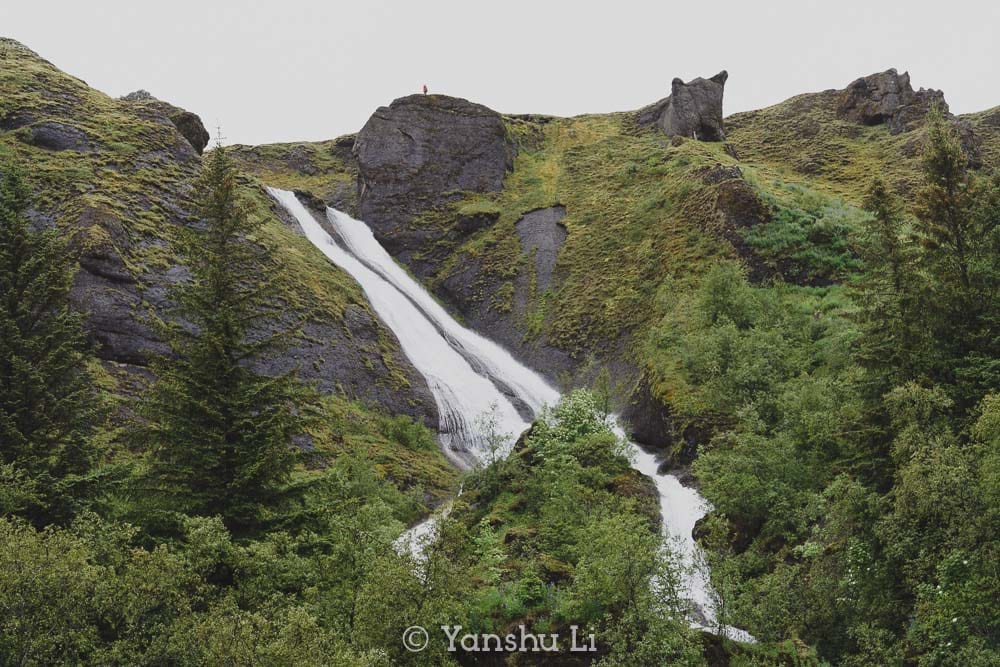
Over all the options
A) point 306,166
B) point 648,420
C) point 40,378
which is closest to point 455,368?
point 648,420

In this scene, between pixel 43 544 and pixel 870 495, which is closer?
pixel 43 544

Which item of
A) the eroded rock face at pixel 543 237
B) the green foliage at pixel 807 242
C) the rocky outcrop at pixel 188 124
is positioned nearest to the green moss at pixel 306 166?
the rocky outcrop at pixel 188 124

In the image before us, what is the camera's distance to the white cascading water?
93.6 feet

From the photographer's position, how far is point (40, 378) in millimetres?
17594

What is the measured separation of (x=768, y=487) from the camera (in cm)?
2094

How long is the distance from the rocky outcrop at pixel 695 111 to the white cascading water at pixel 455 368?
3088 centimetres

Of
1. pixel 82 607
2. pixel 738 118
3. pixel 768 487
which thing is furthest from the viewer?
pixel 738 118

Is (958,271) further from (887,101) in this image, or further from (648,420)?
(887,101)

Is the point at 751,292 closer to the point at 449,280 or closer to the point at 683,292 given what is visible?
the point at 683,292

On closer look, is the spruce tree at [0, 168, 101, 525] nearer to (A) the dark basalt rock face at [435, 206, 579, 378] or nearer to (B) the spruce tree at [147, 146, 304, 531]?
(B) the spruce tree at [147, 146, 304, 531]

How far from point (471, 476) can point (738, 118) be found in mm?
68960

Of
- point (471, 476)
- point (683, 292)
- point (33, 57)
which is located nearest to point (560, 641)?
point (471, 476)

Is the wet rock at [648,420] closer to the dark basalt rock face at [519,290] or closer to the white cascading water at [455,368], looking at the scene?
the white cascading water at [455,368]

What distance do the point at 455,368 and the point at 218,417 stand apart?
29.3m
